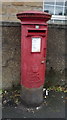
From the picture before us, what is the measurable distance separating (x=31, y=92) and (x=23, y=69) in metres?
0.51

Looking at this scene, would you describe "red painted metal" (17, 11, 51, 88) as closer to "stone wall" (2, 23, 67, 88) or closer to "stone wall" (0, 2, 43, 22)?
"stone wall" (2, 23, 67, 88)

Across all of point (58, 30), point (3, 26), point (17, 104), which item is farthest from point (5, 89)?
point (58, 30)

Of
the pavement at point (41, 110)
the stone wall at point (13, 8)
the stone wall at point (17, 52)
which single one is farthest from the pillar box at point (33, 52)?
the stone wall at point (13, 8)

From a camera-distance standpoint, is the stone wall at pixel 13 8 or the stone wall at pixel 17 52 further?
the stone wall at pixel 13 8

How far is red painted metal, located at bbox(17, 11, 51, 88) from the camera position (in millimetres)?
2821

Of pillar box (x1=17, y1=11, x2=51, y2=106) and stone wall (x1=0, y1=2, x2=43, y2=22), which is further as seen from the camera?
stone wall (x1=0, y1=2, x2=43, y2=22)

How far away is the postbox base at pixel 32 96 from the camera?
3189 millimetres

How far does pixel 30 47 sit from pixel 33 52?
116 mm

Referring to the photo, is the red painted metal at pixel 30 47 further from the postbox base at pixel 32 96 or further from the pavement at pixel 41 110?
the pavement at pixel 41 110

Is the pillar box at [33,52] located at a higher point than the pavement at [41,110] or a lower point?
higher

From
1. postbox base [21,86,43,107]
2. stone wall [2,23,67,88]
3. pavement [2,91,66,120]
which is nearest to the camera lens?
pavement [2,91,66,120]

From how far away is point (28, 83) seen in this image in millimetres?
3121

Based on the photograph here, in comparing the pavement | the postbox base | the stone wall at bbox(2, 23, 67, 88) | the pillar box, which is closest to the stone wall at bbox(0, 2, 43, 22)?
the stone wall at bbox(2, 23, 67, 88)

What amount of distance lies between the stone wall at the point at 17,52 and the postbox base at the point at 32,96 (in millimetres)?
716
